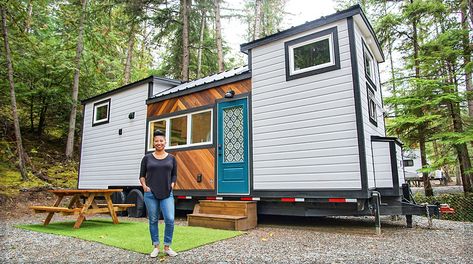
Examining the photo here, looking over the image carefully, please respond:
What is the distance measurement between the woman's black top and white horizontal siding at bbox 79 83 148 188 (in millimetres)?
4501

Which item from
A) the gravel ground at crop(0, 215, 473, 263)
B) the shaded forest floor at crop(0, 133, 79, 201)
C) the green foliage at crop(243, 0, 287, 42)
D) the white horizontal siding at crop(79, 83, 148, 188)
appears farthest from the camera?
the green foliage at crop(243, 0, 287, 42)

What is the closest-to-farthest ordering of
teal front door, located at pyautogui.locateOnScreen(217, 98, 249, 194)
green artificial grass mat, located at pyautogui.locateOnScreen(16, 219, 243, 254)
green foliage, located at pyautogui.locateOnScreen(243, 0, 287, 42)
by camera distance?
green artificial grass mat, located at pyautogui.locateOnScreen(16, 219, 243, 254), teal front door, located at pyautogui.locateOnScreen(217, 98, 249, 194), green foliage, located at pyautogui.locateOnScreen(243, 0, 287, 42)

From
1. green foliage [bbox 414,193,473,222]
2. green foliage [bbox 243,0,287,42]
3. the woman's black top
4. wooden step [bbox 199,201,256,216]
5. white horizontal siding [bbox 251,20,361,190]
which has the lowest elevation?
green foliage [bbox 414,193,473,222]

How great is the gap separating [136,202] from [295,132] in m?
4.23

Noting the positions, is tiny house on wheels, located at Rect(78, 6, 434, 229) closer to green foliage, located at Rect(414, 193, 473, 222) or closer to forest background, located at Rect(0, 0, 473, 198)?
forest background, located at Rect(0, 0, 473, 198)

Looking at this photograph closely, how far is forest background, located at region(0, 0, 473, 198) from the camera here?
8.95 m

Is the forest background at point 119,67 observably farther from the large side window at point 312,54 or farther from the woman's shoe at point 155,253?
the woman's shoe at point 155,253

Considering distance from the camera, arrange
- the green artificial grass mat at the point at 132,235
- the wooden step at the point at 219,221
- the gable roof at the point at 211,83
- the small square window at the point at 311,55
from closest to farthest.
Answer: the green artificial grass mat at the point at 132,235, the wooden step at the point at 219,221, the small square window at the point at 311,55, the gable roof at the point at 211,83

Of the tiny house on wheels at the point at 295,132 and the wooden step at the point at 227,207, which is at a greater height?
the tiny house on wheels at the point at 295,132

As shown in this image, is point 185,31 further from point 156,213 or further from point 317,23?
point 156,213

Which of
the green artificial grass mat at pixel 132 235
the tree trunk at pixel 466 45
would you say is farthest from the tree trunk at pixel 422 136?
the green artificial grass mat at pixel 132 235

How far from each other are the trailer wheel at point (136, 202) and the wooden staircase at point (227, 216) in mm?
1949

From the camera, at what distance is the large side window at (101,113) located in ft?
29.0

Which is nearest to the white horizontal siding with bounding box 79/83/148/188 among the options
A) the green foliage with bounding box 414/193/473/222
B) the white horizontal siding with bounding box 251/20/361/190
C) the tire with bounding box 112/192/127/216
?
the tire with bounding box 112/192/127/216
